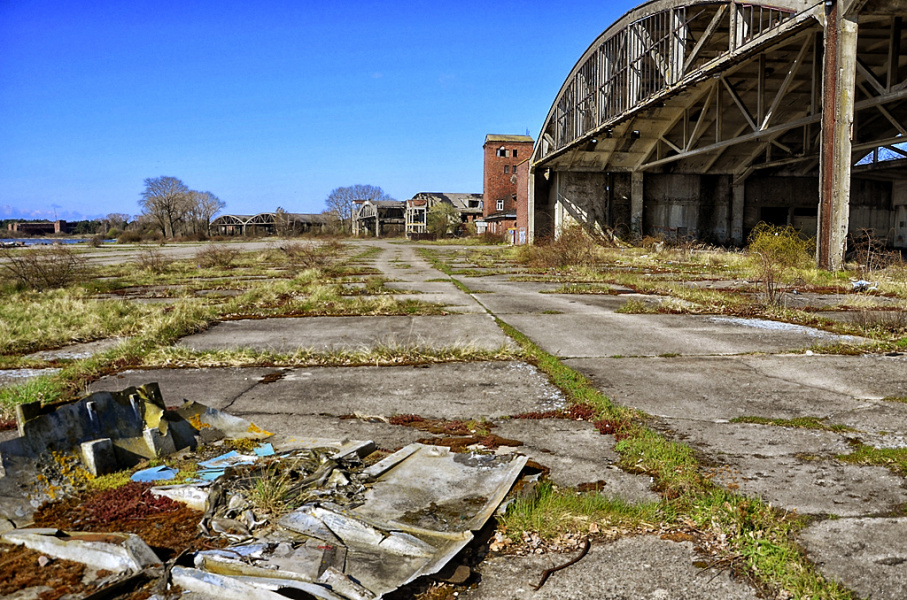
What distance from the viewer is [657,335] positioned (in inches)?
302

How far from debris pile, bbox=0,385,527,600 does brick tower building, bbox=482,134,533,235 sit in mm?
56470

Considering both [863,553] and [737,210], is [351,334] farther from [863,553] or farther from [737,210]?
[737,210]

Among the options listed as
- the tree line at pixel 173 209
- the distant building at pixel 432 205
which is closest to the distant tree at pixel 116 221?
the tree line at pixel 173 209

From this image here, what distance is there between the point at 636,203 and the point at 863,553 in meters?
33.5

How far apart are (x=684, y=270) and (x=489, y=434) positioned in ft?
53.4

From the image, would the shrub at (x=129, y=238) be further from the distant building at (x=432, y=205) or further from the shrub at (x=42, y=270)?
the shrub at (x=42, y=270)

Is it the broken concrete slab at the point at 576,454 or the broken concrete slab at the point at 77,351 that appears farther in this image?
the broken concrete slab at the point at 77,351

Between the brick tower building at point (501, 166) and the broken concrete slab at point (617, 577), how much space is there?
57378 mm

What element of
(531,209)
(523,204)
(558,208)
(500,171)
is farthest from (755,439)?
(500,171)

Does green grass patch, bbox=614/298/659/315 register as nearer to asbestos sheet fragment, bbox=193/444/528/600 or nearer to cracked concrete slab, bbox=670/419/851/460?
cracked concrete slab, bbox=670/419/851/460

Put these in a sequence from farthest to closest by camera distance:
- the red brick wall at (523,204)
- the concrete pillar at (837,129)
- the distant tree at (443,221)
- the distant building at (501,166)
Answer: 1. the distant tree at (443,221)
2. the distant building at (501,166)
3. the red brick wall at (523,204)
4. the concrete pillar at (837,129)

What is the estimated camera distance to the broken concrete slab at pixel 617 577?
7.09 ft

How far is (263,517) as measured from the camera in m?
2.62

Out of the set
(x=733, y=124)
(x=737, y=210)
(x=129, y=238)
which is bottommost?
(x=129, y=238)
